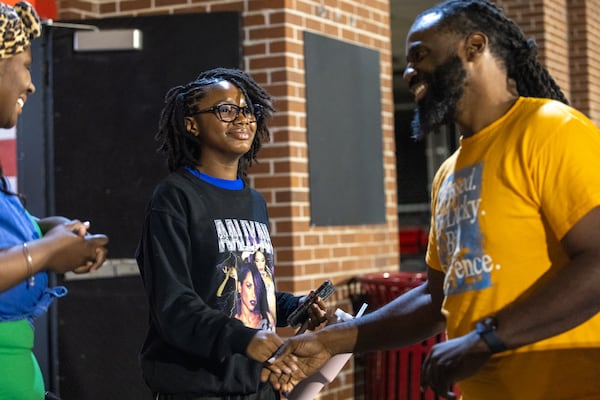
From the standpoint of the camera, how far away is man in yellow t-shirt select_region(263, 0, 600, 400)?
2.26 m

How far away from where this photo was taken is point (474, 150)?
253cm

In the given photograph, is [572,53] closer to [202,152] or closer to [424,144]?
[202,152]

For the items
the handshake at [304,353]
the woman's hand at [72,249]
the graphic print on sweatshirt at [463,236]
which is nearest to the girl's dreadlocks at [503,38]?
the graphic print on sweatshirt at [463,236]

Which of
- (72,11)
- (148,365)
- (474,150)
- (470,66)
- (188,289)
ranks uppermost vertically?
(72,11)

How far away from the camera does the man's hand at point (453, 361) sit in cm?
229

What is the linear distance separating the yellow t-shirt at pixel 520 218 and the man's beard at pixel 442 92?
0.14 m

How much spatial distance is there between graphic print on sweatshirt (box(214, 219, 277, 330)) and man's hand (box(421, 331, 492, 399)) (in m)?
1.08

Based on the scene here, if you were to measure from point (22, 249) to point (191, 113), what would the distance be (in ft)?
4.12

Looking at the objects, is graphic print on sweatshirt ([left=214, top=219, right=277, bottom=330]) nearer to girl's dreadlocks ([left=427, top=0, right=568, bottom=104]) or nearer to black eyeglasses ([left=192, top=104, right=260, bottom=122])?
black eyeglasses ([left=192, top=104, right=260, bottom=122])

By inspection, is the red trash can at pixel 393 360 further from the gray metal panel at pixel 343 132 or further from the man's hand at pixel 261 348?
the man's hand at pixel 261 348

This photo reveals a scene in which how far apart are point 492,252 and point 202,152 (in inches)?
58.7

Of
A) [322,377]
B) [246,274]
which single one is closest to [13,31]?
[246,274]

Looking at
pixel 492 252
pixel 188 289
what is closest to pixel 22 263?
pixel 188 289

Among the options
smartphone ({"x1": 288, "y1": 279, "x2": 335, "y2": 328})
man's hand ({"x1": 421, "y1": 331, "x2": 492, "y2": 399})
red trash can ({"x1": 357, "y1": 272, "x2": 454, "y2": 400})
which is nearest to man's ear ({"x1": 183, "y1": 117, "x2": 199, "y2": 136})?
smartphone ({"x1": 288, "y1": 279, "x2": 335, "y2": 328})
